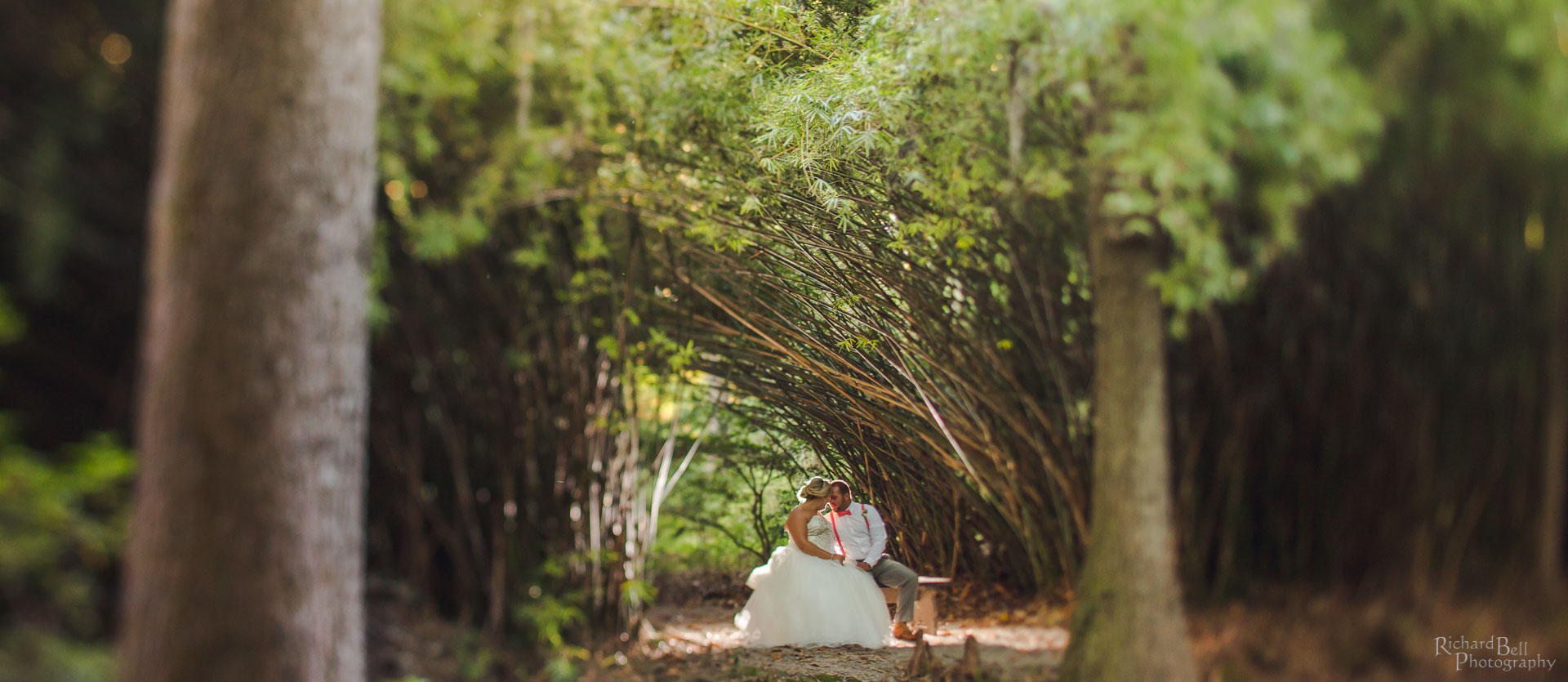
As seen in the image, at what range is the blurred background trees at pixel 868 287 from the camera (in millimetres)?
2053

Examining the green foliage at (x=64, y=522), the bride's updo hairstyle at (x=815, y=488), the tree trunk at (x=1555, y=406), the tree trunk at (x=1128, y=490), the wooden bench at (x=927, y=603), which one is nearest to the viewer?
the green foliage at (x=64, y=522)

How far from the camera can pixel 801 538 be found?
3691 millimetres

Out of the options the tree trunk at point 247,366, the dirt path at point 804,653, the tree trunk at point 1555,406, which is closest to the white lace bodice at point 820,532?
the dirt path at point 804,653

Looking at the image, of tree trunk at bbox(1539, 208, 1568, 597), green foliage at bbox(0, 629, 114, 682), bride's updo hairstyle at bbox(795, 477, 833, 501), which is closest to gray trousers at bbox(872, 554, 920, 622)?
bride's updo hairstyle at bbox(795, 477, 833, 501)

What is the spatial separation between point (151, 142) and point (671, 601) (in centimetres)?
245

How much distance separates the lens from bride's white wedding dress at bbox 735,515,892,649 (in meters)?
3.55

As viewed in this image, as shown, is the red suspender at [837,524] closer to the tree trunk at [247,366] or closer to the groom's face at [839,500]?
the groom's face at [839,500]

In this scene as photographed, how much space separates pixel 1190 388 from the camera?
2494 mm

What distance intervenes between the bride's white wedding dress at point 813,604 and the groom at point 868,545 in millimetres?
40

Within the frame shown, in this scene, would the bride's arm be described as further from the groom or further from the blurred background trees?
the blurred background trees

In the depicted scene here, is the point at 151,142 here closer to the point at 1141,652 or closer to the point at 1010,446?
the point at 1010,446

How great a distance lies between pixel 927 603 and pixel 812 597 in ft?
1.79

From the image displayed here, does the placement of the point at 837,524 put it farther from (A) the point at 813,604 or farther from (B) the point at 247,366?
(B) the point at 247,366

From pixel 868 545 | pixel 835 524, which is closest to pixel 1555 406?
pixel 868 545
